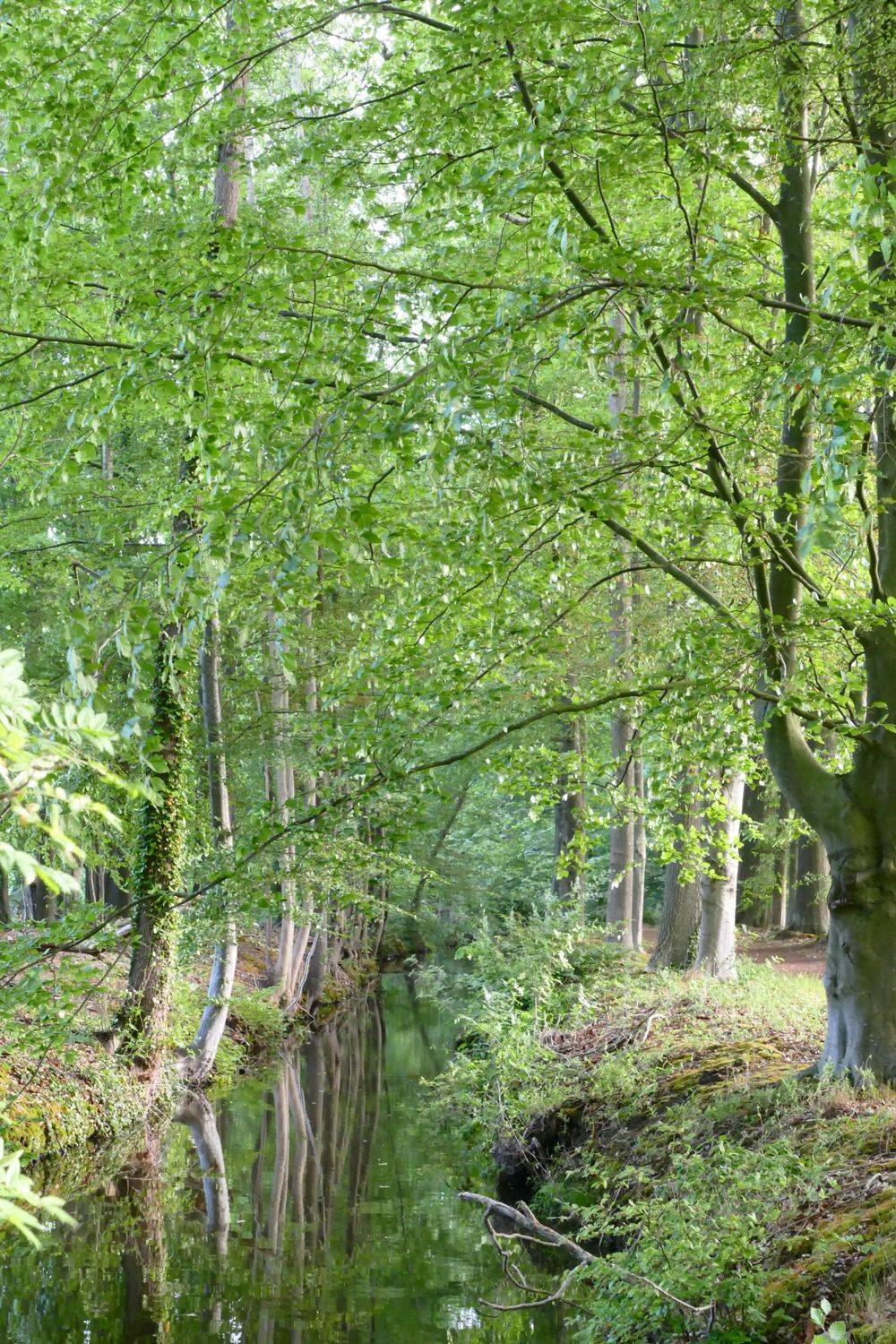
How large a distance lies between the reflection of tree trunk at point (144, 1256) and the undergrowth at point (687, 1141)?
2649 mm

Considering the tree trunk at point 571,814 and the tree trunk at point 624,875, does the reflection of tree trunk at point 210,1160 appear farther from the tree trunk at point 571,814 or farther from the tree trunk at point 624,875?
the tree trunk at point 624,875

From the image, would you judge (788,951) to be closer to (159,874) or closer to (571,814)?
(571,814)

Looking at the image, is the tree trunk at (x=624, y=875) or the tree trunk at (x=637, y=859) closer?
the tree trunk at (x=624, y=875)

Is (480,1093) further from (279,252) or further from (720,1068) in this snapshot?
(279,252)

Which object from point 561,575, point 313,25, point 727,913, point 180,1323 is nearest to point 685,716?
point 561,575

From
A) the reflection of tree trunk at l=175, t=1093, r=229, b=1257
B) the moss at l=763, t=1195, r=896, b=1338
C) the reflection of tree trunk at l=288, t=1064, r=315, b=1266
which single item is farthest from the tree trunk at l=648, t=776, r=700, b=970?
the moss at l=763, t=1195, r=896, b=1338

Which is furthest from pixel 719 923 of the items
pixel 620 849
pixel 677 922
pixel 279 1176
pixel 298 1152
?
pixel 279 1176

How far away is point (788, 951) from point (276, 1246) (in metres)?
11.1

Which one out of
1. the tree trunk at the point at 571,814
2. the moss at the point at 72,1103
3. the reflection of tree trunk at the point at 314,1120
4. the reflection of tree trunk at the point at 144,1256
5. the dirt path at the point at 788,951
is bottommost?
the reflection of tree trunk at the point at 314,1120

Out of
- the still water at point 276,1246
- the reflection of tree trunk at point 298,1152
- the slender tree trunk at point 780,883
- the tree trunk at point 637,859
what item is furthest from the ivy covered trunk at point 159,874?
the slender tree trunk at point 780,883

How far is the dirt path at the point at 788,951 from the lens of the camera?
16.2 m

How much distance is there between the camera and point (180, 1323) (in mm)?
7453

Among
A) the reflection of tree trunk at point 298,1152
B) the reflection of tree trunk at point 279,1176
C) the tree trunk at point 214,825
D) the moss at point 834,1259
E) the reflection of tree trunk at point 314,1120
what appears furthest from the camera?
the tree trunk at point 214,825

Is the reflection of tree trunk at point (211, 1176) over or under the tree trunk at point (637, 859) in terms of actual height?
under
